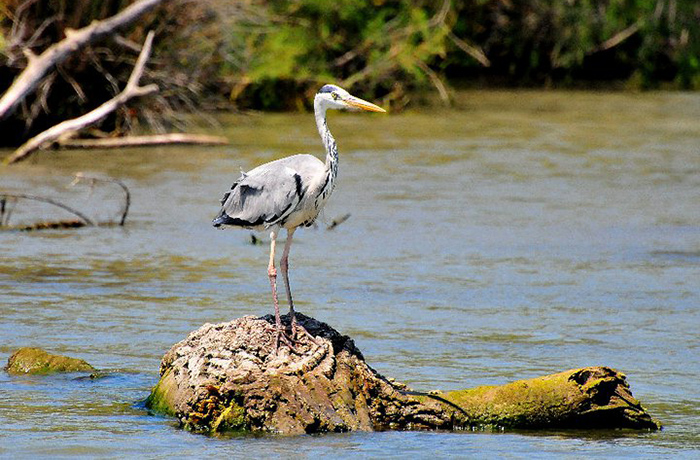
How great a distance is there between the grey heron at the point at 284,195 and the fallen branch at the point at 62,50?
9.30 meters

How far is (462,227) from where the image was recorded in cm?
1452

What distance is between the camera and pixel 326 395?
719cm

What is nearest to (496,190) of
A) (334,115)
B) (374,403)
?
(334,115)

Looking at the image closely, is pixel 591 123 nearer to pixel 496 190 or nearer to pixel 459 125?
pixel 459 125

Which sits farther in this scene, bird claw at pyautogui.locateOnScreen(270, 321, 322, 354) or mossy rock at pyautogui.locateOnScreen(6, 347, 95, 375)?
mossy rock at pyautogui.locateOnScreen(6, 347, 95, 375)

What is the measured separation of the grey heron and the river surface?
1180 mm

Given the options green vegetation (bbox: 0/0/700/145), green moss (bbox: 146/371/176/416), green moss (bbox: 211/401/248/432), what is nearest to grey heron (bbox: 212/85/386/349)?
green moss (bbox: 211/401/248/432)

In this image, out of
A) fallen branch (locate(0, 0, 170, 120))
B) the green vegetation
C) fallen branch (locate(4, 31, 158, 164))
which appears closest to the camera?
fallen branch (locate(4, 31, 158, 164))

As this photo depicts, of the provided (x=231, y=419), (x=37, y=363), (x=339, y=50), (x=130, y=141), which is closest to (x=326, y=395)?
(x=231, y=419)

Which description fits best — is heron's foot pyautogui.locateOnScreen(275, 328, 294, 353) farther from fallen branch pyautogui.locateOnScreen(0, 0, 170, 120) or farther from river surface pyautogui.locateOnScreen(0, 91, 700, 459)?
fallen branch pyautogui.locateOnScreen(0, 0, 170, 120)

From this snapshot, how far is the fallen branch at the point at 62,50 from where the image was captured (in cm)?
1664

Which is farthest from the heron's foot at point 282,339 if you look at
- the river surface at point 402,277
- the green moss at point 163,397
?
the green moss at point 163,397

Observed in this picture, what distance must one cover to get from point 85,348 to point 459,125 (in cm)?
1429

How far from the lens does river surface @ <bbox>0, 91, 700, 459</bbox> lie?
24.5 ft
